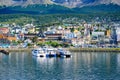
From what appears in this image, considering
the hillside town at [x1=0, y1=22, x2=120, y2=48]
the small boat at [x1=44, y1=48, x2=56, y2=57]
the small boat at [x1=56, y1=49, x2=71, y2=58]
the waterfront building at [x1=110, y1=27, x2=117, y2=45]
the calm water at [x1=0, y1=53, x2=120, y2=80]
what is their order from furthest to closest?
the waterfront building at [x1=110, y1=27, x2=117, y2=45] → the hillside town at [x1=0, y1=22, x2=120, y2=48] → the small boat at [x1=44, y1=48, x2=56, y2=57] → the small boat at [x1=56, y1=49, x2=71, y2=58] → the calm water at [x1=0, y1=53, x2=120, y2=80]

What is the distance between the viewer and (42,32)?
379ft

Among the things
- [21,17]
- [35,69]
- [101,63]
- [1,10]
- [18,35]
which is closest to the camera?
[35,69]

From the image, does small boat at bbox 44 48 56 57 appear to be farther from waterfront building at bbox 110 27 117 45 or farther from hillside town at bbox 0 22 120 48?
waterfront building at bbox 110 27 117 45

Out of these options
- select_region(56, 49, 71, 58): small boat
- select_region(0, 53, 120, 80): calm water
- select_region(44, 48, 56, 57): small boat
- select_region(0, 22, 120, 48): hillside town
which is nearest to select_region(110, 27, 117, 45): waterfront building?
select_region(0, 22, 120, 48): hillside town

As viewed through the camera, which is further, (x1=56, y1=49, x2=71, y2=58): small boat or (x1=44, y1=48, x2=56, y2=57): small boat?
(x1=44, y1=48, x2=56, y2=57): small boat

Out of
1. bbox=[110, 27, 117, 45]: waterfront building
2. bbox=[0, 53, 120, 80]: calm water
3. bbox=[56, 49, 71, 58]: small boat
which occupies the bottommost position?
bbox=[110, 27, 117, 45]: waterfront building

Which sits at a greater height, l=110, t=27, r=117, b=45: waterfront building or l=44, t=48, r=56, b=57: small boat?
l=44, t=48, r=56, b=57: small boat

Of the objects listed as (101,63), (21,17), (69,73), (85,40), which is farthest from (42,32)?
(69,73)

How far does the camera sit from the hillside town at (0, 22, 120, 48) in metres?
99.2

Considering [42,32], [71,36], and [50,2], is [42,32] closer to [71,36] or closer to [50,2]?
[71,36]

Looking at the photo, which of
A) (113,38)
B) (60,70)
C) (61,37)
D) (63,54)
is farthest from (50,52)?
(61,37)

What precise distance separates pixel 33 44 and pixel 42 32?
18.2 metres

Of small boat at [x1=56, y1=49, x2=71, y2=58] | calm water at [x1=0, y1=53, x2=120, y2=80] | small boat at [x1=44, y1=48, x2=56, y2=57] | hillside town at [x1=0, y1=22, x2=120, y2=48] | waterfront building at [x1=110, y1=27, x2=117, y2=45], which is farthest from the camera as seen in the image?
waterfront building at [x1=110, y1=27, x2=117, y2=45]

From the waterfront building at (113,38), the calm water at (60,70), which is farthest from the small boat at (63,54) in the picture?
the waterfront building at (113,38)
